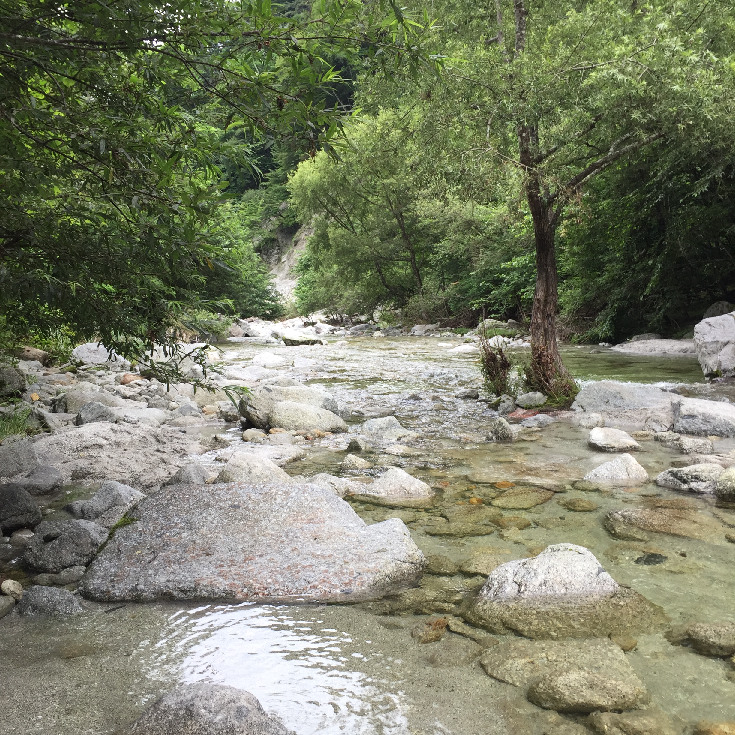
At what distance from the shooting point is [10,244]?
2732mm

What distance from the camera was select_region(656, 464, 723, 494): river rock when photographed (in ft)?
15.4

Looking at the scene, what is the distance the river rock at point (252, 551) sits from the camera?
10.4 ft

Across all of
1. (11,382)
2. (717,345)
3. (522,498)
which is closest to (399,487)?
(522,498)

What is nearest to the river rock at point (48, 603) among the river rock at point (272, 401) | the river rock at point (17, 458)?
the river rock at point (17, 458)

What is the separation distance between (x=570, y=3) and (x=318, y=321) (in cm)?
2781

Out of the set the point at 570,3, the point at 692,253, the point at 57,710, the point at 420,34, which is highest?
the point at 570,3

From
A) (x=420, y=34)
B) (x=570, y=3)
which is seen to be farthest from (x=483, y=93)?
(x=420, y=34)

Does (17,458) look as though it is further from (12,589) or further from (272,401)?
(272,401)

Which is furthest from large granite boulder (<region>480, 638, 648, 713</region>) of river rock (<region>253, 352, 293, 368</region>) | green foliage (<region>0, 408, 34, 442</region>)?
river rock (<region>253, 352, 293, 368</region>)

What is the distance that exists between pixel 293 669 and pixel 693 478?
3785mm

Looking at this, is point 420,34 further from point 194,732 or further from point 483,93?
point 483,93

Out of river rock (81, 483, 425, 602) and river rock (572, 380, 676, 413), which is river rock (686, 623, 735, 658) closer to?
river rock (81, 483, 425, 602)

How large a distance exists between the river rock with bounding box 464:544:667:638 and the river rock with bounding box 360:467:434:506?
165 centimetres

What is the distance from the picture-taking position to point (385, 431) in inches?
296
